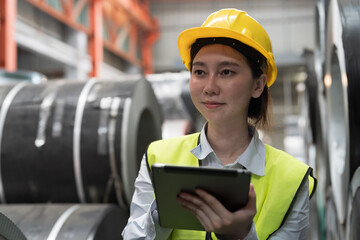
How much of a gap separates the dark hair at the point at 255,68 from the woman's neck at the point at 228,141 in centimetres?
11

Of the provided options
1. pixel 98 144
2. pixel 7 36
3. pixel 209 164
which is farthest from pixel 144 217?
pixel 7 36

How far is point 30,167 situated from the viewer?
244cm

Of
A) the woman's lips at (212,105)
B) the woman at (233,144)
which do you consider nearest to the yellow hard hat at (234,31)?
the woman at (233,144)

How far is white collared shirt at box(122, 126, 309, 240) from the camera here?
56.0 inches

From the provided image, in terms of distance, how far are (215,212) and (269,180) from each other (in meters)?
0.35

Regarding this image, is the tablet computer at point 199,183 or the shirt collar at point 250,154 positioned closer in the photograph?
the tablet computer at point 199,183

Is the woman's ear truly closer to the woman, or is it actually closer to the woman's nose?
the woman

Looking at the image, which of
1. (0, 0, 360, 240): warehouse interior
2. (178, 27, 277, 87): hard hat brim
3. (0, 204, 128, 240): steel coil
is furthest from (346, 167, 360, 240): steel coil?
(0, 204, 128, 240): steel coil

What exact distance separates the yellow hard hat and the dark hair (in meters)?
0.02

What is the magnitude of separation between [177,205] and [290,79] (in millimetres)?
17497

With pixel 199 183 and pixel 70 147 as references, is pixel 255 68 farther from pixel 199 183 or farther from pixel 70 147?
pixel 70 147

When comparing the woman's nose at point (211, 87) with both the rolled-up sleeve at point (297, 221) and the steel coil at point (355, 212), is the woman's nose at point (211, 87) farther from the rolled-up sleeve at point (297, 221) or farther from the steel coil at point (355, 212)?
the steel coil at point (355, 212)

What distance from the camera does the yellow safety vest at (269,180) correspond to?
4.68 feet

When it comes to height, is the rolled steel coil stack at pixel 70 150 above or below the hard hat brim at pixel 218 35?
below
